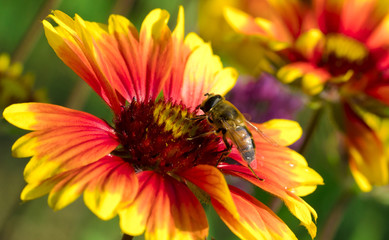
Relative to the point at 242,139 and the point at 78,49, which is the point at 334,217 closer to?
the point at 242,139

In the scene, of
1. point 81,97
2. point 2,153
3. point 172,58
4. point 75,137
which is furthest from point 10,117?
point 2,153

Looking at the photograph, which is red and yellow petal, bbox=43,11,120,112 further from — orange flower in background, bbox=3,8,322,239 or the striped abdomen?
the striped abdomen

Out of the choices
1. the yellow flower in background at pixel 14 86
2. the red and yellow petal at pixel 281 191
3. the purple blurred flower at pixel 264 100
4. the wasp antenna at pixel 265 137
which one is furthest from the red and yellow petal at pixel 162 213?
the purple blurred flower at pixel 264 100

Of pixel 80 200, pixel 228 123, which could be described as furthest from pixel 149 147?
pixel 80 200

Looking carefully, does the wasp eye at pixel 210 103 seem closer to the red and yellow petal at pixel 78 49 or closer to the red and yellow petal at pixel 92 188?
the red and yellow petal at pixel 78 49

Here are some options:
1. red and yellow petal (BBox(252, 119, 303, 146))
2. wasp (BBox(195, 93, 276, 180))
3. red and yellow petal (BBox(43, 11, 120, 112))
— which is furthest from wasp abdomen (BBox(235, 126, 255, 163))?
red and yellow petal (BBox(43, 11, 120, 112))
